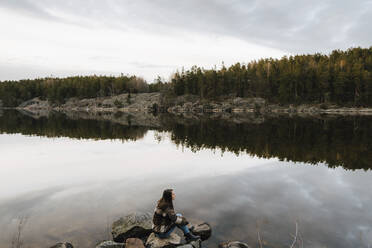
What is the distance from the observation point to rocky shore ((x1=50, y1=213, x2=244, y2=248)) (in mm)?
8117

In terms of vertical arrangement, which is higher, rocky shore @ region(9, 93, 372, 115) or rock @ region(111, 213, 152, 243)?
rocky shore @ region(9, 93, 372, 115)

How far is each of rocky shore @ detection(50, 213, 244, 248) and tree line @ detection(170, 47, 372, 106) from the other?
4266 inches

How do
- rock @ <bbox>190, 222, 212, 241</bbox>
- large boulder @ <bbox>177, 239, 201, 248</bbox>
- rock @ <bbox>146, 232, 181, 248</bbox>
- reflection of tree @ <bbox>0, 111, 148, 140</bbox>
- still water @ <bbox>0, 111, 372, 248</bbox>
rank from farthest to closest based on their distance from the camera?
reflection of tree @ <bbox>0, 111, 148, 140</bbox>, still water @ <bbox>0, 111, 372, 248</bbox>, rock @ <bbox>190, 222, 212, 241</bbox>, rock @ <bbox>146, 232, 181, 248</bbox>, large boulder @ <bbox>177, 239, 201, 248</bbox>

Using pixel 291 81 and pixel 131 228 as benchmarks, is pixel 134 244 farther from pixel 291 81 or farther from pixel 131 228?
pixel 291 81

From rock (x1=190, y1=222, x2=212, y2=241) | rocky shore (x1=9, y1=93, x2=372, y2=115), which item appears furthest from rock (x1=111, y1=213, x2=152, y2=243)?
rocky shore (x1=9, y1=93, x2=372, y2=115)

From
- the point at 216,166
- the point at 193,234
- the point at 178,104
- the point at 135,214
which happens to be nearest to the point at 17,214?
the point at 135,214

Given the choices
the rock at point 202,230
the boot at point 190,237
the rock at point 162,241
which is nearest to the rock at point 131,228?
the rock at point 162,241

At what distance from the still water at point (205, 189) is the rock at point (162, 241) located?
1.12 meters

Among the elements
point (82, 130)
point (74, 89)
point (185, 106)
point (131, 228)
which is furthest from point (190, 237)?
point (74, 89)

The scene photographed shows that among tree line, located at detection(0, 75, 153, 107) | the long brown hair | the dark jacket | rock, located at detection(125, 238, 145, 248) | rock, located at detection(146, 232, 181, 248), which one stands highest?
tree line, located at detection(0, 75, 153, 107)

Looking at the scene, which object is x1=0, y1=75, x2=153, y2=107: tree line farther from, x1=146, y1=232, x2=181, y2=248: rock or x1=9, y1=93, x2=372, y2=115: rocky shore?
x1=146, y1=232, x2=181, y2=248: rock

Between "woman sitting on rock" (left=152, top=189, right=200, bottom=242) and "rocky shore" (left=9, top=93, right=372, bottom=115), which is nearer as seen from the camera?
"woman sitting on rock" (left=152, top=189, right=200, bottom=242)

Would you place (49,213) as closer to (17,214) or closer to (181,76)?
(17,214)

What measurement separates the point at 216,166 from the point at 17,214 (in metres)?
13.0
